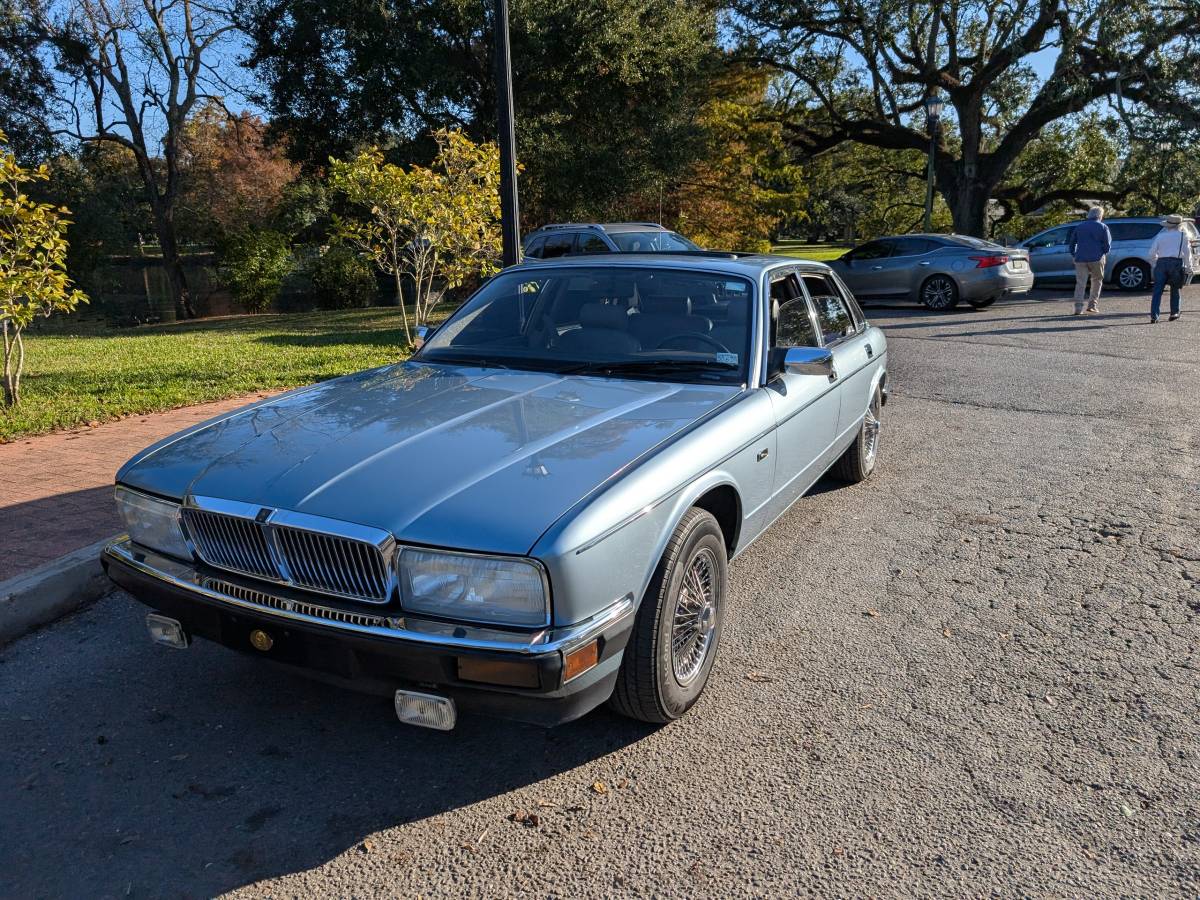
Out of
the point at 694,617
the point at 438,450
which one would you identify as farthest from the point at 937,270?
the point at 438,450

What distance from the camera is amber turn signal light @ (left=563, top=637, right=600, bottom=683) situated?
2.51 m

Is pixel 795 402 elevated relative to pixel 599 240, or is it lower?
lower

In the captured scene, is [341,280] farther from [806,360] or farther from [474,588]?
[474,588]

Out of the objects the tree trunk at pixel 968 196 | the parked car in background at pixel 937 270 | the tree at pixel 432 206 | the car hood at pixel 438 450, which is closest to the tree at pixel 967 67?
the tree trunk at pixel 968 196

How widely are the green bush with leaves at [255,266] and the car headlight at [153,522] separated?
23.4 metres

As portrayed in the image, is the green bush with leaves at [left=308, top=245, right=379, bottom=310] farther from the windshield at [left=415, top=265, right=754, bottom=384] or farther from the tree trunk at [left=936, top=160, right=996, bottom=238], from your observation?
the windshield at [left=415, top=265, right=754, bottom=384]

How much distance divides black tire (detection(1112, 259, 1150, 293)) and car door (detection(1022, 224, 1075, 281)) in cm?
115

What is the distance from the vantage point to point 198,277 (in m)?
28.3

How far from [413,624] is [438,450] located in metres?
0.69

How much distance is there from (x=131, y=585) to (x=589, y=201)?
749 inches

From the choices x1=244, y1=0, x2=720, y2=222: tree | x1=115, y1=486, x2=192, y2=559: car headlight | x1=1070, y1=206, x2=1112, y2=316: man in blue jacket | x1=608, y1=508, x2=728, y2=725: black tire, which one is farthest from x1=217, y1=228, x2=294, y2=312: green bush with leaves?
x1=608, y1=508, x2=728, y2=725: black tire

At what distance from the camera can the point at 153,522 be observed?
3.10m

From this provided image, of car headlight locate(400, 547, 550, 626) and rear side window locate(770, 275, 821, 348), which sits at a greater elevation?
rear side window locate(770, 275, 821, 348)

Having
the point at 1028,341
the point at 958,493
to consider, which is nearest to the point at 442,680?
the point at 958,493
